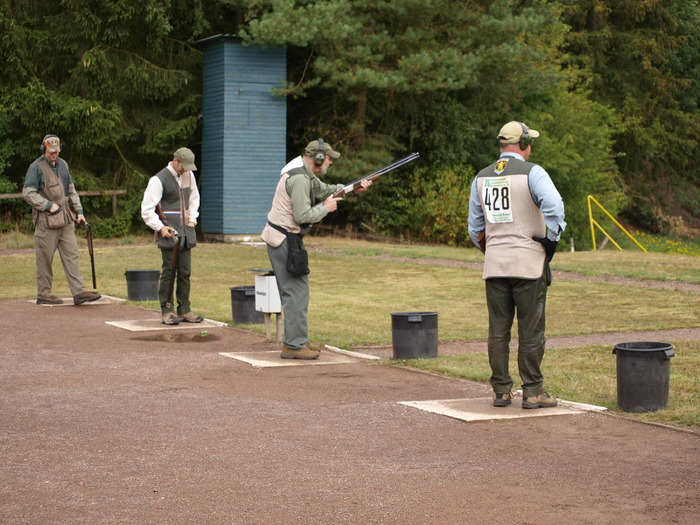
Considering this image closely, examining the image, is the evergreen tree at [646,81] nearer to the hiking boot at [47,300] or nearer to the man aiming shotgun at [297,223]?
the hiking boot at [47,300]

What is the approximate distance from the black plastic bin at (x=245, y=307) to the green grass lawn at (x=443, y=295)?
1.22 feet

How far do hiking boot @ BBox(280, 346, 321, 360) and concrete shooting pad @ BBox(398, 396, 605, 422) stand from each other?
7.28ft

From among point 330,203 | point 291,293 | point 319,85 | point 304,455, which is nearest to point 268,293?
point 291,293

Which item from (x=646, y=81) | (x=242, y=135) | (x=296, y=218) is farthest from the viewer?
(x=646, y=81)

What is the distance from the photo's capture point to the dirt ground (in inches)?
221

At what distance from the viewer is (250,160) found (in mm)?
29859

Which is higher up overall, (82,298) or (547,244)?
(547,244)

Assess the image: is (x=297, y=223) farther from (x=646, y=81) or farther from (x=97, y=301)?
(x=646, y=81)

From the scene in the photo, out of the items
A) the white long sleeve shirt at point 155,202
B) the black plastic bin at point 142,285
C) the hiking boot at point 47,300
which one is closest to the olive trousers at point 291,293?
the white long sleeve shirt at point 155,202

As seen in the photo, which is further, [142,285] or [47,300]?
[142,285]

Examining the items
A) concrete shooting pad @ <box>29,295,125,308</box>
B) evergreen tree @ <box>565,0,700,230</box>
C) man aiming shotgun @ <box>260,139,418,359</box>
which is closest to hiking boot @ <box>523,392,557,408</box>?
man aiming shotgun @ <box>260,139,418,359</box>

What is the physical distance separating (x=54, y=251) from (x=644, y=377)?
9.48 metres

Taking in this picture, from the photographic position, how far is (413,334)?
10.6 meters

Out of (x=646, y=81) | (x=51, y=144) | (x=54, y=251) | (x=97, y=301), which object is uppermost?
(x=646, y=81)
